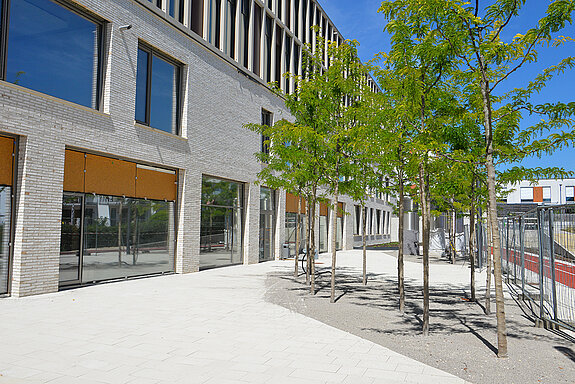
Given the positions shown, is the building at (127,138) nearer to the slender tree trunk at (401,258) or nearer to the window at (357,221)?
the slender tree trunk at (401,258)

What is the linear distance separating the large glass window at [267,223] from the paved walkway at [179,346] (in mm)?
12100

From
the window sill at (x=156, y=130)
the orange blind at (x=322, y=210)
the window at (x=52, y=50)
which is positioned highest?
the window at (x=52, y=50)

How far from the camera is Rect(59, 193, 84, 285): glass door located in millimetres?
11719

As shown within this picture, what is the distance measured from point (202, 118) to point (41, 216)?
7800mm

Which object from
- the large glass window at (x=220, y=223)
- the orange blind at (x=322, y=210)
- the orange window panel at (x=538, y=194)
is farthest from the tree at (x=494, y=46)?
the orange window panel at (x=538, y=194)

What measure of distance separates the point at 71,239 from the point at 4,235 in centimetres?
179

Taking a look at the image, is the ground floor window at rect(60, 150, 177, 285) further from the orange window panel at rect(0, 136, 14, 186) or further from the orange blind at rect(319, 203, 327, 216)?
the orange blind at rect(319, 203, 327, 216)

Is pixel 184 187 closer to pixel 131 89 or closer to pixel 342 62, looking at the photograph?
pixel 131 89

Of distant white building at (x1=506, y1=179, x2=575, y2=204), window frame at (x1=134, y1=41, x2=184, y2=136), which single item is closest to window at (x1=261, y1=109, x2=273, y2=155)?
window frame at (x1=134, y1=41, x2=184, y2=136)

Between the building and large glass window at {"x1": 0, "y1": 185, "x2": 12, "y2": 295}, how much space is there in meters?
0.02

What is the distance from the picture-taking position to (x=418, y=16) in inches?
293

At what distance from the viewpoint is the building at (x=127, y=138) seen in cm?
1062

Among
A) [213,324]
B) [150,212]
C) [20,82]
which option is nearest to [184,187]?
[150,212]

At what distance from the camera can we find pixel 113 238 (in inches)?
524
